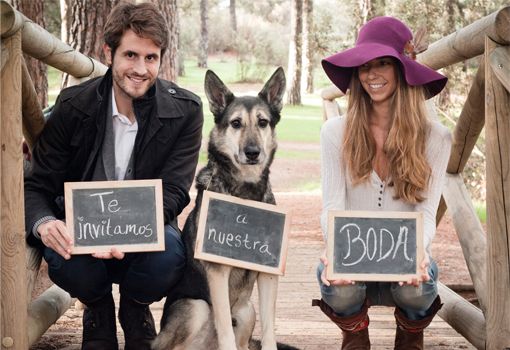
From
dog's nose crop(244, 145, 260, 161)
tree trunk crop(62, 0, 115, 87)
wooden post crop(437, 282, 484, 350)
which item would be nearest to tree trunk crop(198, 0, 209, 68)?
tree trunk crop(62, 0, 115, 87)

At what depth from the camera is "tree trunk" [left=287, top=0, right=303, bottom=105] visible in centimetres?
2772

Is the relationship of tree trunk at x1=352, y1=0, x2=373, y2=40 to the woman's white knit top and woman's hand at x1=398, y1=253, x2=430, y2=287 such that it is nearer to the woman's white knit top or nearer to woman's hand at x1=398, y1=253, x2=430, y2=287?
the woman's white knit top

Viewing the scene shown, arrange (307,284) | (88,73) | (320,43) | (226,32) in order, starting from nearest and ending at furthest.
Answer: (88,73) < (307,284) < (320,43) < (226,32)

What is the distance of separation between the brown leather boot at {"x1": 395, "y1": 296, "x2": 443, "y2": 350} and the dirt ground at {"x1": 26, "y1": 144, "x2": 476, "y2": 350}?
2.54ft

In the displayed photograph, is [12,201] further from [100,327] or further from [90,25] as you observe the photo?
[90,25]

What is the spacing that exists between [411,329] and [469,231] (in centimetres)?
72

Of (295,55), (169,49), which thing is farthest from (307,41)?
(169,49)

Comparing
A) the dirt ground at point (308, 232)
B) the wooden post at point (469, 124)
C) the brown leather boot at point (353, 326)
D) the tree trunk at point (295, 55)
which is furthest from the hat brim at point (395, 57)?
the tree trunk at point (295, 55)

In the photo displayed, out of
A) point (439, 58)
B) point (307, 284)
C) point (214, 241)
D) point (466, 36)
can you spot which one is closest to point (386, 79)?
point (466, 36)

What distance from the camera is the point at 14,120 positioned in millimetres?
2996

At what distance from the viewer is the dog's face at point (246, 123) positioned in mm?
3629

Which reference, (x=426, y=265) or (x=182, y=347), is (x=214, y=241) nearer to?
(x=182, y=347)

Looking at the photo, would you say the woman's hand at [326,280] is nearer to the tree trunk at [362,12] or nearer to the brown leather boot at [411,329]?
the brown leather boot at [411,329]

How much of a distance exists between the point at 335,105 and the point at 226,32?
37.9 m
